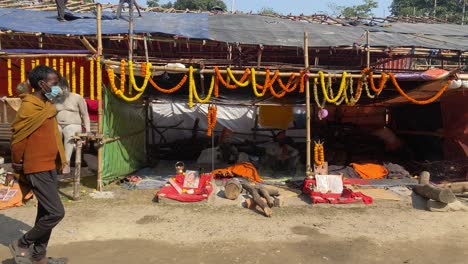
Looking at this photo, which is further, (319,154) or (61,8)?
(61,8)

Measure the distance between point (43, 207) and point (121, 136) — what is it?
181 inches

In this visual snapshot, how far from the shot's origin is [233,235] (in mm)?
5078

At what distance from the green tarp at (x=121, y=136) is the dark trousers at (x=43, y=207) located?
11.5 feet

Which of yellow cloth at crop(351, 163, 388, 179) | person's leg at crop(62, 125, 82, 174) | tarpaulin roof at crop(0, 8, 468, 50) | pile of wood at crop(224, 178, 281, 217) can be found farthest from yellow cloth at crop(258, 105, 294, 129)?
person's leg at crop(62, 125, 82, 174)

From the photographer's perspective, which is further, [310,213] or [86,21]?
[86,21]

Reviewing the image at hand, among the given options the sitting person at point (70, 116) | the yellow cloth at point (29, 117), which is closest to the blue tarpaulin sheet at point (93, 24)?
the sitting person at point (70, 116)

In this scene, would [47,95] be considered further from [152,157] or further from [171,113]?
[171,113]

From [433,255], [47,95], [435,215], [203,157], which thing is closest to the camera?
[47,95]

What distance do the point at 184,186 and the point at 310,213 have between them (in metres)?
2.10

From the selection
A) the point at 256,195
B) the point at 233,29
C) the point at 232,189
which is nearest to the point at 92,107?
the point at 232,189

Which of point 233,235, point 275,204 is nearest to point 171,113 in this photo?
point 275,204

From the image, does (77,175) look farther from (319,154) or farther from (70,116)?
(319,154)

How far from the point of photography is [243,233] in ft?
16.9

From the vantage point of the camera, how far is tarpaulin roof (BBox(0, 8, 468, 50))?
26.1ft
